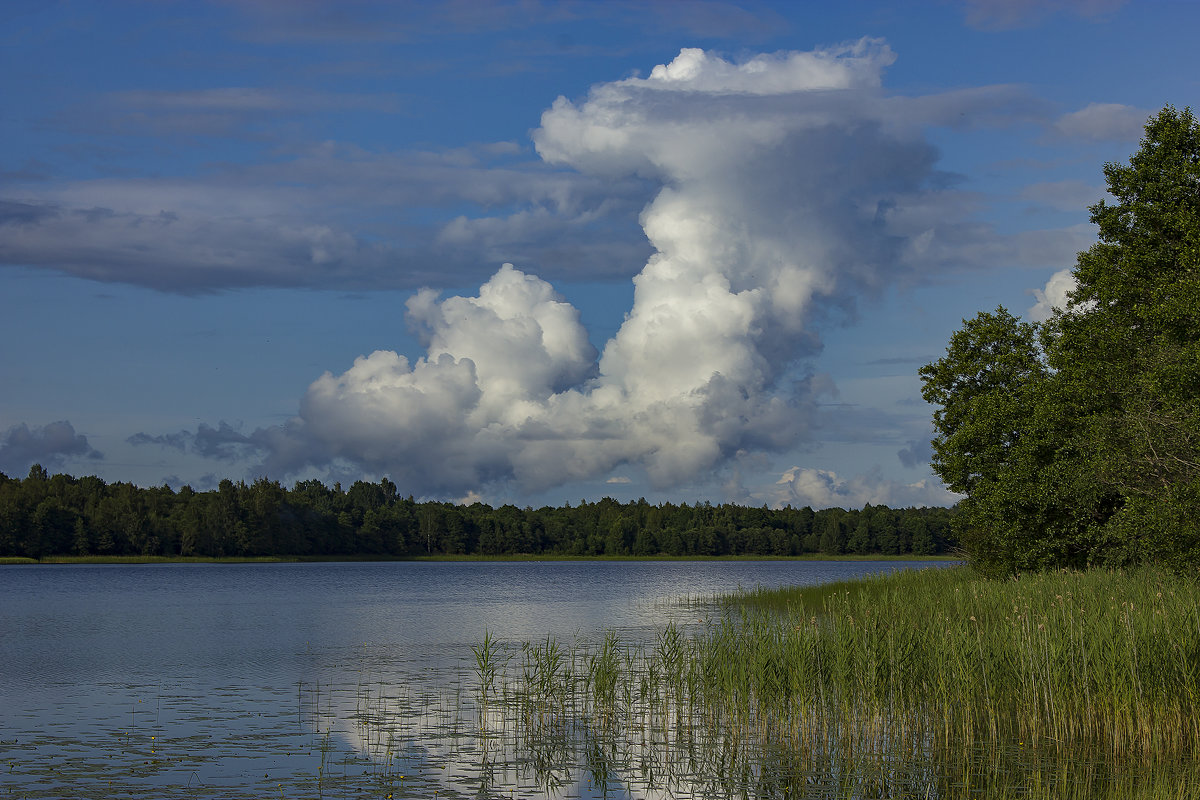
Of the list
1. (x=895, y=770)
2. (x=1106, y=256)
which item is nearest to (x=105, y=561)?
(x=1106, y=256)

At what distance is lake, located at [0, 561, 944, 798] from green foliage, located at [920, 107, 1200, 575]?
1416 cm

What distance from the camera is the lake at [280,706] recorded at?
15.2 m

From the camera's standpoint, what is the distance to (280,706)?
22016mm

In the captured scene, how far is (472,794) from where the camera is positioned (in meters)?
14.5

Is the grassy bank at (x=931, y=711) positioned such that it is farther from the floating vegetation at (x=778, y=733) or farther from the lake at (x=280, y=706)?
the lake at (x=280, y=706)

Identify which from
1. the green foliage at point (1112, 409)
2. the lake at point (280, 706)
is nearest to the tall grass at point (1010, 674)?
the lake at point (280, 706)

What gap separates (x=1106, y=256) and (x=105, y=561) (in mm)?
137212

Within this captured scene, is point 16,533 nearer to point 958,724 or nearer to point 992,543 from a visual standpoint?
point 992,543

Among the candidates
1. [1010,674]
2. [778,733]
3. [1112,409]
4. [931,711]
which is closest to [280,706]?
[778,733]

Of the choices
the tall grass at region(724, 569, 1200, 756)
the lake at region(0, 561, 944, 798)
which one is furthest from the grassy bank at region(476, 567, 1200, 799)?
the lake at region(0, 561, 944, 798)

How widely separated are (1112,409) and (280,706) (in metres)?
29.5

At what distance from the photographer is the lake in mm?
15219

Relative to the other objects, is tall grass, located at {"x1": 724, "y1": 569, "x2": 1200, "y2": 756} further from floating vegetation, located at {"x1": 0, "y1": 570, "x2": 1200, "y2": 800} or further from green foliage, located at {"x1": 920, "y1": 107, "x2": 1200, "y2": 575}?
green foliage, located at {"x1": 920, "y1": 107, "x2": 1200, "y2": 575}

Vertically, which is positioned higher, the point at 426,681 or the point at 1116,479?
the point at 1116,479
